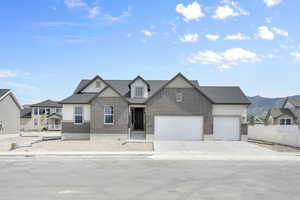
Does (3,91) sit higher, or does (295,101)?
(3,91)

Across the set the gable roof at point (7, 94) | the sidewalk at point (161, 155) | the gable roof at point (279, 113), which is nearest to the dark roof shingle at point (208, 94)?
the sidewalk at point (161, 155)

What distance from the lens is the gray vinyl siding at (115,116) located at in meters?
24.6

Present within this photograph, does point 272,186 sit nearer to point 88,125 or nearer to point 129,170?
point 129,170

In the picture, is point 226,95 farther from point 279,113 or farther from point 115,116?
point 279,113

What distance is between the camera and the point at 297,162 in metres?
14.6

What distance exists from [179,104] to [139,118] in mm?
5858

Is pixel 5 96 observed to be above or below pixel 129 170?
above

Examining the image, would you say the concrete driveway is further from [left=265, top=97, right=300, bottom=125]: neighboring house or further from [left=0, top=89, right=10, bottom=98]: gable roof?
[left=265, top=97, right=300, bottom=125]: neighboring house

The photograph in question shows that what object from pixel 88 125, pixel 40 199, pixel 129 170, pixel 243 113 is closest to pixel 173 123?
pixel 243 113

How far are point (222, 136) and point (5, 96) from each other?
28.6 meters

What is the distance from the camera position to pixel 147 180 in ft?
31.6

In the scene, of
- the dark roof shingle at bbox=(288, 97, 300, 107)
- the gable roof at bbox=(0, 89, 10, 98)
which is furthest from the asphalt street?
the dark roof shingle at bbox=(288, 97, 300, 107)

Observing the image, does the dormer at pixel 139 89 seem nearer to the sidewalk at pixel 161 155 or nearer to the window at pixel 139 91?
the window at pixel 139 91

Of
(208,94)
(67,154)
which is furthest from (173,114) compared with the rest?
(67,154)
